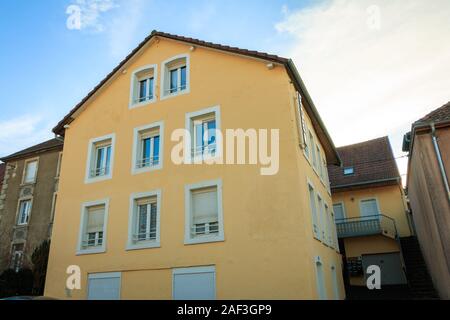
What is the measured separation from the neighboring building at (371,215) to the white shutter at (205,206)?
37.9 feet

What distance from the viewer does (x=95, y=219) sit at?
40.3ft

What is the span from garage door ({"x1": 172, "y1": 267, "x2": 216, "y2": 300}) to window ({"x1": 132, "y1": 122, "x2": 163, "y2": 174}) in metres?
3.82

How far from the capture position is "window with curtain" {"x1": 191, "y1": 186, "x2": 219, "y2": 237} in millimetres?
10234

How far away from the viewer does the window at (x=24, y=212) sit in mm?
21569

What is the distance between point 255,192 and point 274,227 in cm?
116

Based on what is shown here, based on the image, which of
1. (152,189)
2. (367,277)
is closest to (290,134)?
(152,189)

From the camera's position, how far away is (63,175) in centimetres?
1355

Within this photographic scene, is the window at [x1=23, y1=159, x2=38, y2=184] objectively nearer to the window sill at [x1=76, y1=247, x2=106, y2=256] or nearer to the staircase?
the window sill at [x1=76, y1=247, x2=106, y2=256]

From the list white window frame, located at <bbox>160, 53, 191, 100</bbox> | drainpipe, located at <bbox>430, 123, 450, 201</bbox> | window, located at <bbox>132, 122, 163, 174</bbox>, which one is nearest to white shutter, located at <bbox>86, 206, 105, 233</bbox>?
window, located at <bbox>132, 122, 163, 174</bbox>

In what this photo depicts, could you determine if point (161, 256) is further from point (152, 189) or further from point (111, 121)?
point (111, 121)

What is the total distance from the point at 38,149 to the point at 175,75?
1453 cm

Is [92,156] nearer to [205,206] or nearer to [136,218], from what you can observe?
[136,218]
